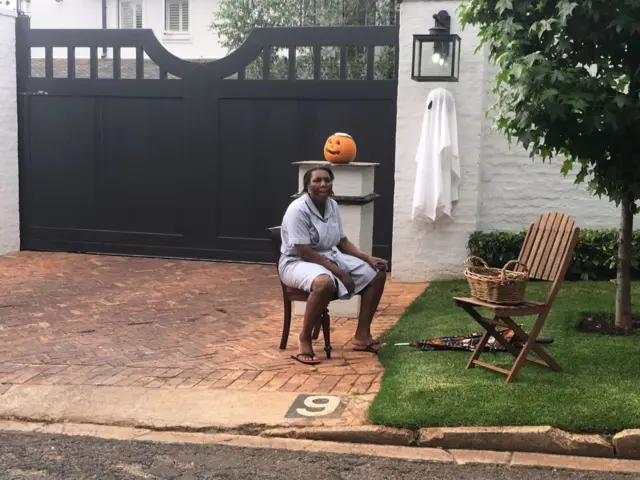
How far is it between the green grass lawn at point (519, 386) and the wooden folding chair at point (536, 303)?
0.11m

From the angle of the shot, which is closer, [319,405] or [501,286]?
[319,405]

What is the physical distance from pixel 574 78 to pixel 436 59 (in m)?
3.09

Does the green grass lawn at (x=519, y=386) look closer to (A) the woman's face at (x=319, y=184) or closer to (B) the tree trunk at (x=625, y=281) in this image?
(B) the tree trunk at (x=625, y=281)

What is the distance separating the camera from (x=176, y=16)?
21.2 metres

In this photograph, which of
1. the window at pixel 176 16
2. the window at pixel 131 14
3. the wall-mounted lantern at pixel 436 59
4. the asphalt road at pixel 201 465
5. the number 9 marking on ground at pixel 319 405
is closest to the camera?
the asphalt road at pixel 201 465

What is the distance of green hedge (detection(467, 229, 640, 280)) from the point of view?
793 cm

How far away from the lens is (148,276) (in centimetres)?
885

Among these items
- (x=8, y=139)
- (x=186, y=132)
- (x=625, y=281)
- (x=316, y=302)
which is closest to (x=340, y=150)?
(x=316, y=302)

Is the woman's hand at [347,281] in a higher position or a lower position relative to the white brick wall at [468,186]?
lower

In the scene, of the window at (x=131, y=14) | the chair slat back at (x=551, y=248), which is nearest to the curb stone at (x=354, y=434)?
the chair slat back at (x=551, y=248)

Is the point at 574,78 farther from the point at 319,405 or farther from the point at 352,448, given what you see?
the point at 352,448

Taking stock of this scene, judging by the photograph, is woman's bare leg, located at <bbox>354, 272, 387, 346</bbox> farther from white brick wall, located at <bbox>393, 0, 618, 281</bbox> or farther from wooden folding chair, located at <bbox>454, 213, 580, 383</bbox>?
white brick wall, located at <bbox>393, 0, 618, 281</bbox>

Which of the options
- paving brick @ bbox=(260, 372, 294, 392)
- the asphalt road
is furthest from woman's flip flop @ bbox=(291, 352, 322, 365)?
the asphalt road

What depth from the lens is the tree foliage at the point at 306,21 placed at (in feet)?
30.0
